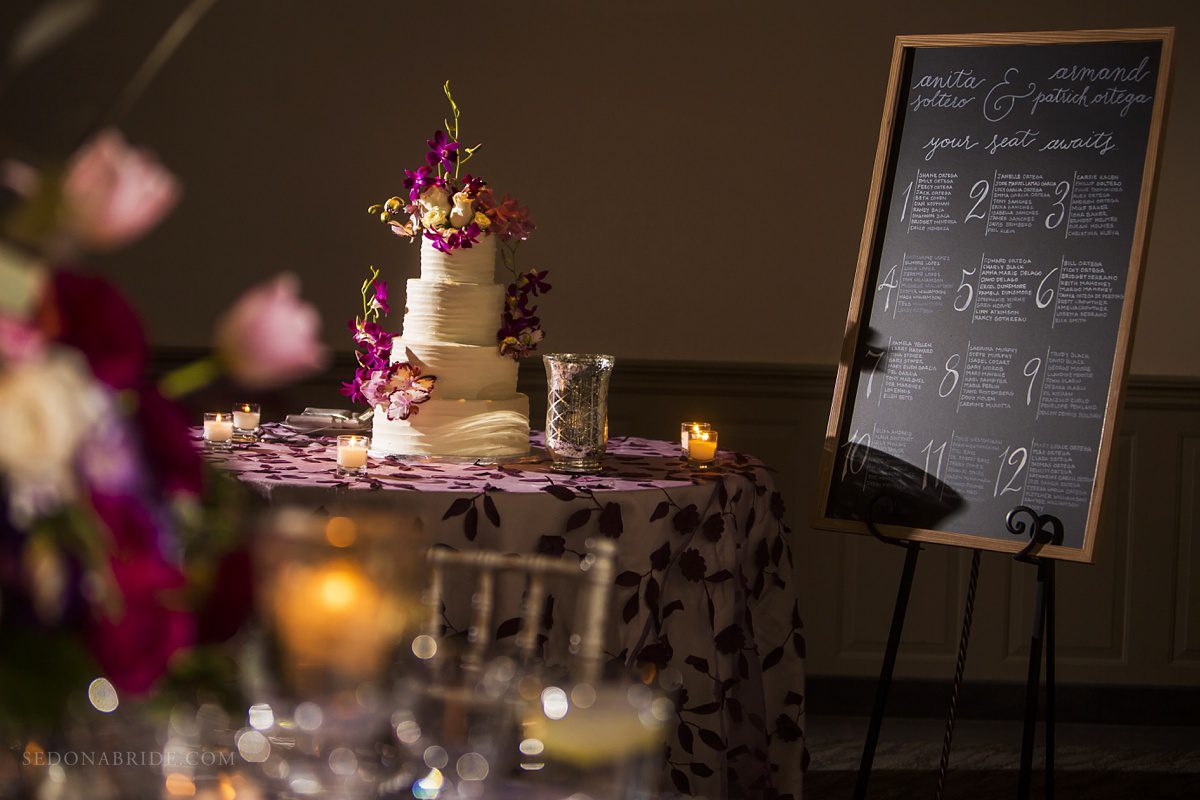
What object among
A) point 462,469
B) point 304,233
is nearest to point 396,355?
point 462,469

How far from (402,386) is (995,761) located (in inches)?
86.7

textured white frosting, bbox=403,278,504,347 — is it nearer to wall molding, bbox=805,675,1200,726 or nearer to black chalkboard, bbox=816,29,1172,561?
black chalkboard, bbox=816,29,1172,561

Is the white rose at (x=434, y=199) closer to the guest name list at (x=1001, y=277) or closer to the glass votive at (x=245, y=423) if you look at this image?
the glass votive at (x=245, y=423)

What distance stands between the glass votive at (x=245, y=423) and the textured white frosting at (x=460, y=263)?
542mm

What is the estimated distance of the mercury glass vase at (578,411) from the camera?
223 cm

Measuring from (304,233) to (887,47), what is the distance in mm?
1972

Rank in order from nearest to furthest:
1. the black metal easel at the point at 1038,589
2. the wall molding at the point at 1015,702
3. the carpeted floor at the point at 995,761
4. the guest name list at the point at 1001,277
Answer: the black metal easel at the point at 1038,589 < the guest name list at the point at 1001,277 < the carpeted floor at the point at 995,761 < the wall molding at the point at 1015,702

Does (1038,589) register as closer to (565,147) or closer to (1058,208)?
(1058,208)

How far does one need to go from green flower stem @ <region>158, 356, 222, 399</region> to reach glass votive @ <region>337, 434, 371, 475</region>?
58.5 inches

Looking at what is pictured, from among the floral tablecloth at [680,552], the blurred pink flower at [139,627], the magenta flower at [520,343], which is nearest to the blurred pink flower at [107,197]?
the blurred pink flower at [139,627]

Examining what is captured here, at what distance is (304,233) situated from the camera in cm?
390

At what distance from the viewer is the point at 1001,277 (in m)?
2.34

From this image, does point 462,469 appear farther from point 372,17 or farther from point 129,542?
point 372,17

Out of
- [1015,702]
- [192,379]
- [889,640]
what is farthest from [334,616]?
[1015,702]
